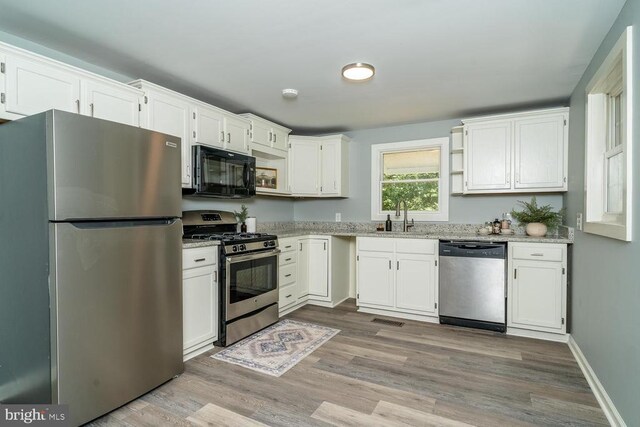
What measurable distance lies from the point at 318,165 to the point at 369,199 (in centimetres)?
83

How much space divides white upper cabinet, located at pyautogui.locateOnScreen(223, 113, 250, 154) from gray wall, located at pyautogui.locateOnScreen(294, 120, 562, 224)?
161 centimetres

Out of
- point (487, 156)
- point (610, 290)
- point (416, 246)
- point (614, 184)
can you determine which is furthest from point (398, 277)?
point (614, 184)

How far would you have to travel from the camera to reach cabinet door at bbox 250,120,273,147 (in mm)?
3816

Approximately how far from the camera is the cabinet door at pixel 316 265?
421 centimetres

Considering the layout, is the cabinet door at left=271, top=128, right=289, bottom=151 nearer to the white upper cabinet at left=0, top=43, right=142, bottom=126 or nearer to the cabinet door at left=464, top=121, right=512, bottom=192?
the white upper cabinet at left=0, top=43, right=142, bottom=126

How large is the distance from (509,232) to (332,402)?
2.68m

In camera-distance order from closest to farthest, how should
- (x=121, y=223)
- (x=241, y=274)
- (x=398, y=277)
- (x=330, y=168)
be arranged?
(x=121, y=223) → (x=241, y=274) → (x=398, y=277) → (x=330, y=168)

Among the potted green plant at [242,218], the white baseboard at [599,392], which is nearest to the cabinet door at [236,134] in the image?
the potted green plant at [242,218]

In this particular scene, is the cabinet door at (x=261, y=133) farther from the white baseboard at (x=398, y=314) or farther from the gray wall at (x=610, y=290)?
the gray wall at (x=610, y=290)

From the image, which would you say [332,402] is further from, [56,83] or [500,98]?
[500,98]

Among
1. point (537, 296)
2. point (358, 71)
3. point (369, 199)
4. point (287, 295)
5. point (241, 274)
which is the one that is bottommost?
point (287, 295)

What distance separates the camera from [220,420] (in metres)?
1.93

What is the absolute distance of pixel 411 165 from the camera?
4.45m

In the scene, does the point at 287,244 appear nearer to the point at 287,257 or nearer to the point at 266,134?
the point at 287,257
